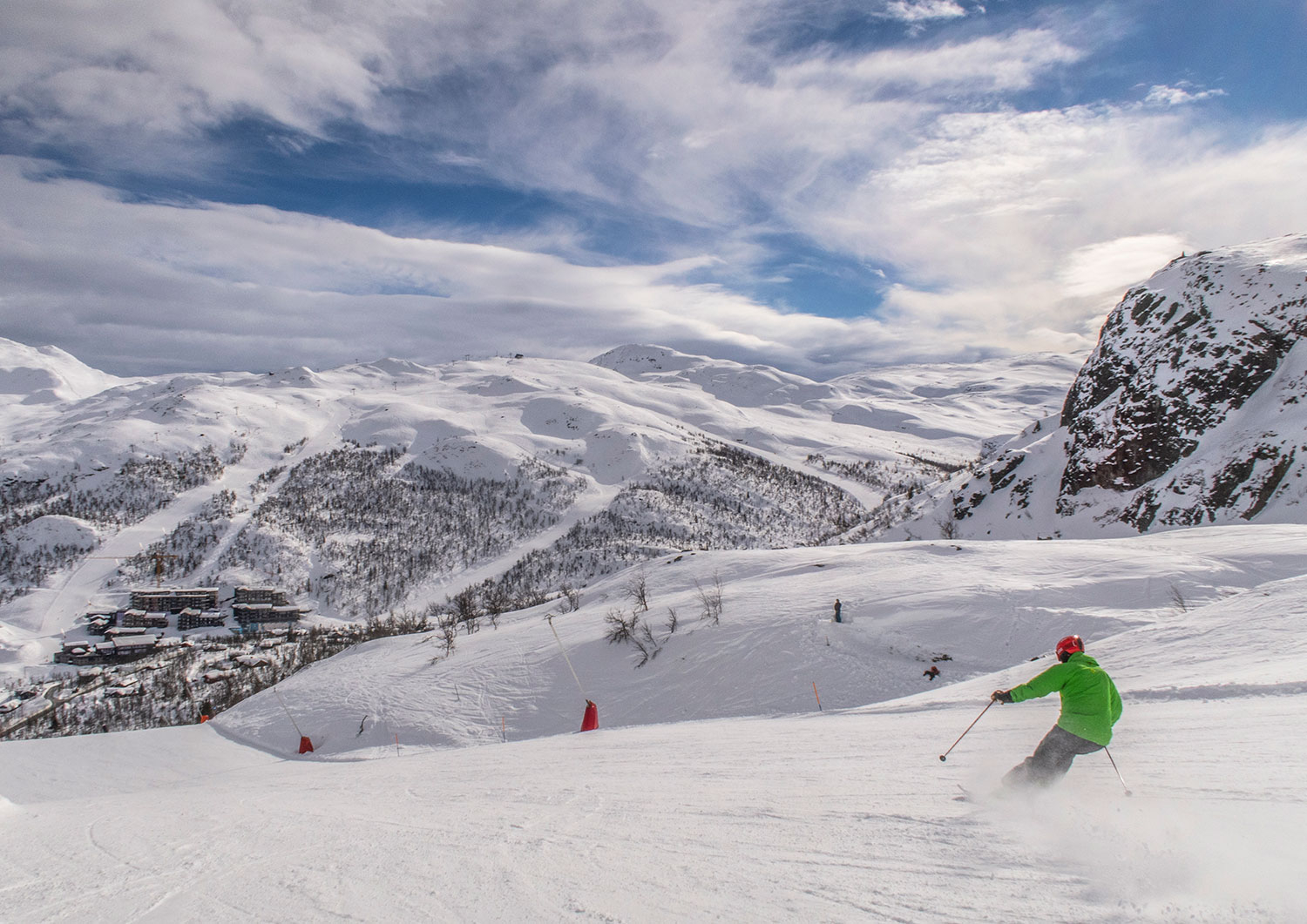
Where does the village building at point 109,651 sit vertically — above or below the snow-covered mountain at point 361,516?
below

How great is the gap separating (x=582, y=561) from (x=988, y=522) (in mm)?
81071

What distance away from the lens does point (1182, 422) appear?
53.0m

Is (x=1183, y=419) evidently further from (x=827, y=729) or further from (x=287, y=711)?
(x=287, y=711)

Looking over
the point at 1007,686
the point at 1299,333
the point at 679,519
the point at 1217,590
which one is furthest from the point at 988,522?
the point at 679,519

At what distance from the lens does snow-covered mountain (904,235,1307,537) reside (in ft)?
149

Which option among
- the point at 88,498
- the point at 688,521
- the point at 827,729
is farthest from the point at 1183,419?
the point at 88,498

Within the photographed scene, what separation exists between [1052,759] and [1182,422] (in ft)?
205

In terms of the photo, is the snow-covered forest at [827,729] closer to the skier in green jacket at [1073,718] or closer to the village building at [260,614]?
the skier in green jacket at [1073,718]

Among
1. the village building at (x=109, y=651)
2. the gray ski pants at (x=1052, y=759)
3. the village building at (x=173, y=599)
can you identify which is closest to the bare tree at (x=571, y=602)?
the gray ski pants at (x=1052, y=759)

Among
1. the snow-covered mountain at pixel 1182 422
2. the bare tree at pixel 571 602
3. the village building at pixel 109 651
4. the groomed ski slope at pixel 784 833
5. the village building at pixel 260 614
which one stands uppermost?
the snow-covered mountain at pixel 1182 422

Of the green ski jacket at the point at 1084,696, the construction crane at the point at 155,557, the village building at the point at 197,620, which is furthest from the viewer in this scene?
the construction crane at the point at 155,557

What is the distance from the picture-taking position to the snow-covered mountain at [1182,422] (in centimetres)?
4553

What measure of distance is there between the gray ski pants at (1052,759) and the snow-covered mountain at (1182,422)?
49762mm

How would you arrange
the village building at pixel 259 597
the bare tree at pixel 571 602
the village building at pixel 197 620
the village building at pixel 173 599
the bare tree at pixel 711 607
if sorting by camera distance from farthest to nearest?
the village building at pixel 259 597 → the village building at pixel 173 599 → the village building at pixel 197 620 → the bare tree at pixel 571 602 → the bare tree at pixel 711 607
